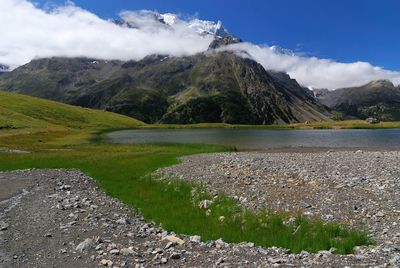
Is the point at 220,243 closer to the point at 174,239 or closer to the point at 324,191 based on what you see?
the point at 174,239

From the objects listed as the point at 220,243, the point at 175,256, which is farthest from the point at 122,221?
the point at 175,256

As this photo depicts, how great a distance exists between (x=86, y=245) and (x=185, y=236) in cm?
511

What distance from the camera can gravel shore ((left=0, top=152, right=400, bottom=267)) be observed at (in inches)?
667

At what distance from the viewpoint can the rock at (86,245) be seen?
1886 cm

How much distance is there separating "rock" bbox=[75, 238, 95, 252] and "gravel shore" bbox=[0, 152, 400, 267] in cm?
5

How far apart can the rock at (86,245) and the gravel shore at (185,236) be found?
47 mm

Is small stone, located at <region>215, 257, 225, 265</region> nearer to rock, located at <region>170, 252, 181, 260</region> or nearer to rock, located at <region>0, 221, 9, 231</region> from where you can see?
rock, located at <region>170, 252, 181, 260</region>

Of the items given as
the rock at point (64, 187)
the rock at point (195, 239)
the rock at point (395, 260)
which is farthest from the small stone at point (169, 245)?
the rock at point (64, 187)

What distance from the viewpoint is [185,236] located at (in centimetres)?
2120

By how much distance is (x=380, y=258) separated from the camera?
15555 millimetres

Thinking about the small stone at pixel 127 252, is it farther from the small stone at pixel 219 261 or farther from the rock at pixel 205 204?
the rock at pixel 205 204

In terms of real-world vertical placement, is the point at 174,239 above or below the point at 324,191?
below

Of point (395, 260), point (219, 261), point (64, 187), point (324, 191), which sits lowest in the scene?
point (64, 187)

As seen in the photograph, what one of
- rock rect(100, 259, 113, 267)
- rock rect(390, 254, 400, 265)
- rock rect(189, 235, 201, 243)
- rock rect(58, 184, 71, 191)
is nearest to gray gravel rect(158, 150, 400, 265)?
rock rect(390, 254, 400, 265)
